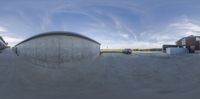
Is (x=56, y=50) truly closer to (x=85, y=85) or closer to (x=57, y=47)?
(x=57, y=47)

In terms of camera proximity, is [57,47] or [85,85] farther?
[57,47]

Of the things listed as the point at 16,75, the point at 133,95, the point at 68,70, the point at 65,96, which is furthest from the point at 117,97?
the point at 16,75

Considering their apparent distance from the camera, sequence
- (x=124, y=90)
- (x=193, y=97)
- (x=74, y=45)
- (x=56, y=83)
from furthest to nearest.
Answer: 1. (x=74, y=45)
2. (x=56, y=83)
3. (x=124, y=90)
4. (x=193, y=97)

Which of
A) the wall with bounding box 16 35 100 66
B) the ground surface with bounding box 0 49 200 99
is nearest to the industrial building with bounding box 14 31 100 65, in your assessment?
the wall with bounding box 16 35 100 66

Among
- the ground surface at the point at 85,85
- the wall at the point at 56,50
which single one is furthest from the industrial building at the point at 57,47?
the ground surface at the point at 85,85

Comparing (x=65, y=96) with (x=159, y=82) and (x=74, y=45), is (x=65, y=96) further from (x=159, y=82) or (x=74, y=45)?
(x=74, y=45)

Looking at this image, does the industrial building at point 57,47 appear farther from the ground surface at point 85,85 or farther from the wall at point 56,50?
the ground surface at point 85,85

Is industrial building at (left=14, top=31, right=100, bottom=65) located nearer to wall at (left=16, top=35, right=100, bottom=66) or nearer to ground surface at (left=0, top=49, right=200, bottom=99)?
wall at (left=16, top=35, right=100, bottom=66)

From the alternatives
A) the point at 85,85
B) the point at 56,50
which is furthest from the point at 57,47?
the point at 85,85

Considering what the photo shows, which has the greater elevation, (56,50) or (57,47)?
(57,47)

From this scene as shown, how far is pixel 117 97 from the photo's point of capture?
26.6 feet

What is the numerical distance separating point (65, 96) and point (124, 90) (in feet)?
8.95

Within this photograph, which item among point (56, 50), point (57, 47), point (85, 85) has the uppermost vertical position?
point (57, 47)

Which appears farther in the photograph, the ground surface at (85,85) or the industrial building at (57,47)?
the industrial building at (57,47)
